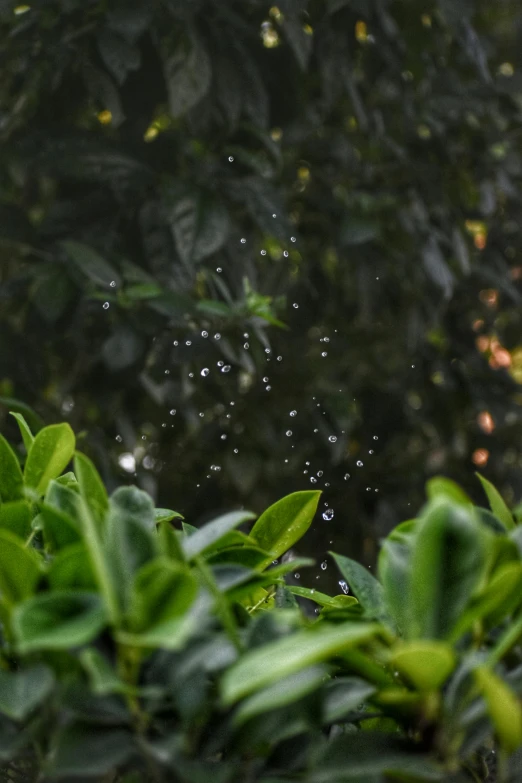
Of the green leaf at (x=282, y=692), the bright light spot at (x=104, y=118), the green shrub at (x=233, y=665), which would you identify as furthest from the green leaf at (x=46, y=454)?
the bright light spot at (x=104, y=118)

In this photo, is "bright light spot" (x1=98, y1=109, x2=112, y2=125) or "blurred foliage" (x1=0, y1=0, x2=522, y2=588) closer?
"blurred foliage" (x1=0, y1=0, x2=522, y2=588)

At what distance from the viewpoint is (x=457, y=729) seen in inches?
12.6

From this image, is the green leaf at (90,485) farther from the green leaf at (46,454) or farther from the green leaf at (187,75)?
the green leaf at (187,75)

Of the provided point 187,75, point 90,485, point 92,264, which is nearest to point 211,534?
point 90,485

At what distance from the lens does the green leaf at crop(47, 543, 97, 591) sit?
0.34 meters

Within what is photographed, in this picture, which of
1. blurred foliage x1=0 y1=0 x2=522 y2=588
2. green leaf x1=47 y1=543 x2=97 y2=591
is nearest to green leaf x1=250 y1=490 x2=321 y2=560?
green leaf x1=47 y1=543 x2=97 y2=591

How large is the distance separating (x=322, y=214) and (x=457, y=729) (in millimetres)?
1354

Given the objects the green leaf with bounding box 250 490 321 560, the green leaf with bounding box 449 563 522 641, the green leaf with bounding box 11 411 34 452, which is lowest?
the green leaf with bounding box 250 490 321 560

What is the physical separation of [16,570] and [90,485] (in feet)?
0.23

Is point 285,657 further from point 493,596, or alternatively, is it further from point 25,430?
point 25,430

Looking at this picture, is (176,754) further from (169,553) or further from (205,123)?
(205,123)

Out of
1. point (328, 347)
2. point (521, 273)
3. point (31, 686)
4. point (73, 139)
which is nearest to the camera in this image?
point (31, 686)

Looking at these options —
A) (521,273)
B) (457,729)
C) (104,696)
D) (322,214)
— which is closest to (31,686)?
(104,696)

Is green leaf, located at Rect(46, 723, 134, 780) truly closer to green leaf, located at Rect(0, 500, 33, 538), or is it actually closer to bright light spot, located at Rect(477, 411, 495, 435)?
green leaf, located at Rect(0, 500, 33, 538)
